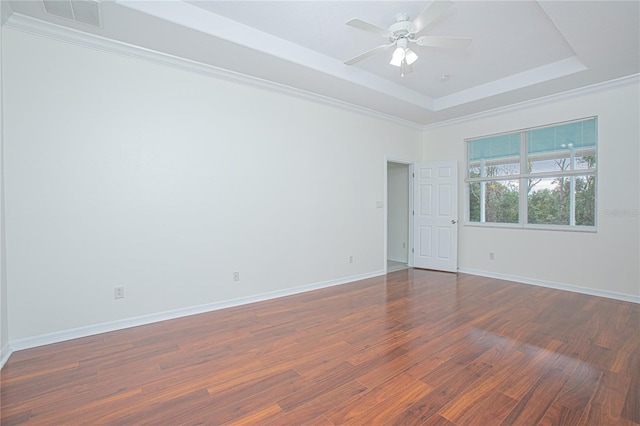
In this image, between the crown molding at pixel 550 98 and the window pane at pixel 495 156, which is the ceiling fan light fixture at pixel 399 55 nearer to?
the crown molding at pixel 550 98

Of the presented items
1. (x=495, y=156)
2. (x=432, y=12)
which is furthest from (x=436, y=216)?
(x=432, y=12)

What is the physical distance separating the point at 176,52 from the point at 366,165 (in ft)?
10.4

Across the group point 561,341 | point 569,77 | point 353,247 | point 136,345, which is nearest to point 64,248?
point 136,345

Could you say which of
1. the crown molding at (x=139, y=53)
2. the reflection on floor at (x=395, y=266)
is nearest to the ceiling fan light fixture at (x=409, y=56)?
the crown molding at (x=139, y=53)

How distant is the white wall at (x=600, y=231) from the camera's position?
3891mm

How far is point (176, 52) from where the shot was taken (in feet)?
10.4

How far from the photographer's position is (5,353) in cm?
244

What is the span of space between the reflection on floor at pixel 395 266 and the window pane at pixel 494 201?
158cm

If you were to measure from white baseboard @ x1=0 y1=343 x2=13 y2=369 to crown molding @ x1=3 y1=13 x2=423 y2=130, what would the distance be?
268cm

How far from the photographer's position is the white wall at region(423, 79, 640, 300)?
153 inches

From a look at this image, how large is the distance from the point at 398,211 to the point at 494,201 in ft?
6.47

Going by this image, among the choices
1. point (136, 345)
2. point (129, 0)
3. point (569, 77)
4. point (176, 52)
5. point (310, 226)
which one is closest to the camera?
point (129, 0)

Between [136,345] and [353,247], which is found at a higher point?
[353,247]

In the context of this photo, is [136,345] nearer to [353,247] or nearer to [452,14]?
[353,247]
